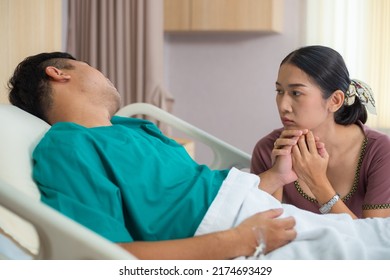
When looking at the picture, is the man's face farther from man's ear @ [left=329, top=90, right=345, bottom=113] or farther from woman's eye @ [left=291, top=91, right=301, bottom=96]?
man's ear @ [left=329, top=90, right=345, bottom=113]

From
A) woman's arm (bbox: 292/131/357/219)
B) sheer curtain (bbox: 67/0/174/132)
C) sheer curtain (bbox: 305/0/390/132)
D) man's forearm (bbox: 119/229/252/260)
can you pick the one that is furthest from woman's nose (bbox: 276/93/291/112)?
sheer curtain (bbox: 305/0/390/132)

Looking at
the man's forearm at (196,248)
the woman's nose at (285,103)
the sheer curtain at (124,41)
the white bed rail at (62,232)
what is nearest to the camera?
the white bed rail at (62,232)

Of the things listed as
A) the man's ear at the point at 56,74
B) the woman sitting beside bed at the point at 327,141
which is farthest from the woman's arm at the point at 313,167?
the man's ear at the point at 56,74

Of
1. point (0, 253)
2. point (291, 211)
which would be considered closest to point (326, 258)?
point (291, 211)

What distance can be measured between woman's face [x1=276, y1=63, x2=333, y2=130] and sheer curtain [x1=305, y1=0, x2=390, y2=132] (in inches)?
82.9

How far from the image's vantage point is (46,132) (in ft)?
5.38

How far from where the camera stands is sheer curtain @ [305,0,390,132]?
13.1 feet

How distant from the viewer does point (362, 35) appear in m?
4.05

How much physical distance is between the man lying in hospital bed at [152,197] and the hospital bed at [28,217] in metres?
0.05

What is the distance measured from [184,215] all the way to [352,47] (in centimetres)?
287

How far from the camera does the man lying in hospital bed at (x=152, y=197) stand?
1.38m

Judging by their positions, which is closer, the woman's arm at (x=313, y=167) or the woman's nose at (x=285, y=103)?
the woman's arm at (x=313, y=167)

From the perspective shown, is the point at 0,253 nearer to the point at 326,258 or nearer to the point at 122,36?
the point at 326,258

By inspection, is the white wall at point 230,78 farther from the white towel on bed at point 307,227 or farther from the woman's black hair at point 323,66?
the white towel on bed at point 307,227
